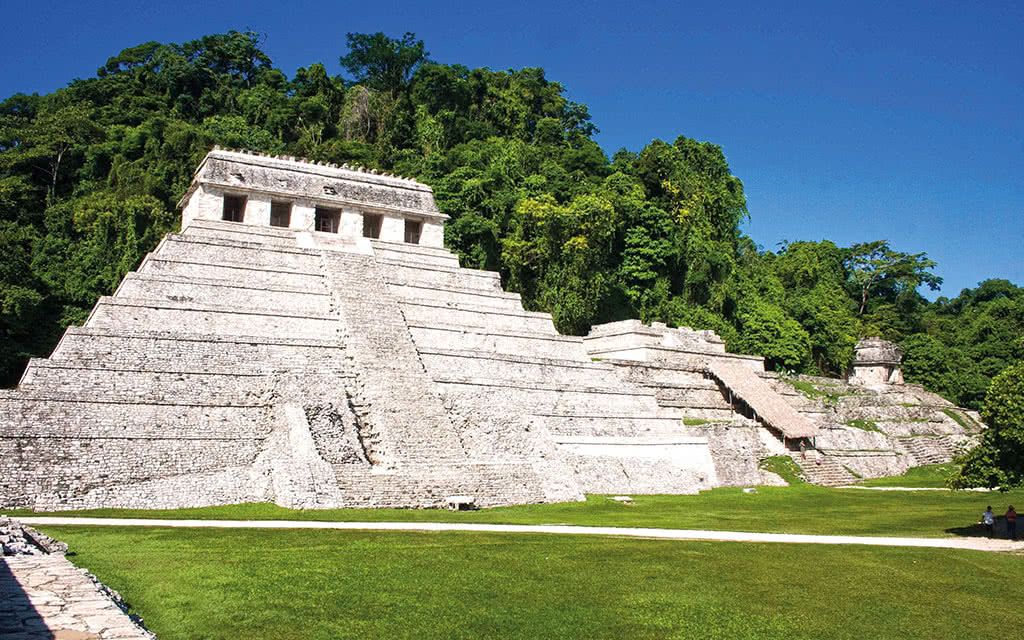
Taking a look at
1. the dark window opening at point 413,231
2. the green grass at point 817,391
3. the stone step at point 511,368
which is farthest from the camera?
the green grass at point 817,391

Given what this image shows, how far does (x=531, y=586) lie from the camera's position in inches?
538

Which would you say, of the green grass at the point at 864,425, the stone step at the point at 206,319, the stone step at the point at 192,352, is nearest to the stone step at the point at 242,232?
the stone step at the point at 206,319

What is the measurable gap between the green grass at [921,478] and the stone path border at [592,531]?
61.7 ft

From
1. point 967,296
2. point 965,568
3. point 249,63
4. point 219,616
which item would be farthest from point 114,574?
point 967,296

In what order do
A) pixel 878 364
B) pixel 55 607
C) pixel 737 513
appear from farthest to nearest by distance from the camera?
pixel 878 364, pixel 737 513, pixel 55 607

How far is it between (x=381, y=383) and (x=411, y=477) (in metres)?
4.78

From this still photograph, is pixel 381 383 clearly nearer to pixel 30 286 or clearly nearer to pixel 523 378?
pixel 523 378

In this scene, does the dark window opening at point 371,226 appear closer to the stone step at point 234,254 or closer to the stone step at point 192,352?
the stone step at point 234,254

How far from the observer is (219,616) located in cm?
1141

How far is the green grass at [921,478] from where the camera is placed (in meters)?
38.2

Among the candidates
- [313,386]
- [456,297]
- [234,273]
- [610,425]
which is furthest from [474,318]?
[313,386]

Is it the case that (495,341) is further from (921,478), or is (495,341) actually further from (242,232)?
(921,478)

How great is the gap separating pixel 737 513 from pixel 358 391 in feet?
36.0

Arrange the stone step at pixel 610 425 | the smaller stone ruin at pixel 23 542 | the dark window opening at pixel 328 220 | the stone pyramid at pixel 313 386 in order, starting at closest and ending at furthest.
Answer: the smaller stone ruin at pixel 23 542 → the stone pyramid at pixel 313 386 → the stone step at pixel 610 425 → the dark window opening at pixel 328 220
